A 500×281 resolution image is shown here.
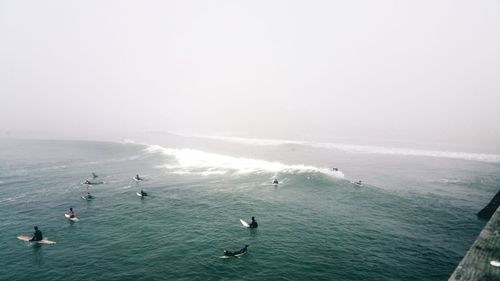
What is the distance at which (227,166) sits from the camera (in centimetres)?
8688

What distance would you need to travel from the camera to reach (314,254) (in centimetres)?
3309

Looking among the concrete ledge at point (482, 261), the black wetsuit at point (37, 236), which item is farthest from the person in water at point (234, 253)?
the black wetsuit at point (37, 236)

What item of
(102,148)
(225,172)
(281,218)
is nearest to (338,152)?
(225,172)

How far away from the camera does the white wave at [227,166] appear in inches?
3068

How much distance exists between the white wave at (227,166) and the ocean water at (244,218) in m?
A: 0.65

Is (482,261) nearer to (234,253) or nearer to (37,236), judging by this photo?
(234,253)

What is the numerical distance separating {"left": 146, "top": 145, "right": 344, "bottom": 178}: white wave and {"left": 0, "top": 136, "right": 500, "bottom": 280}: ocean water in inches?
25.5

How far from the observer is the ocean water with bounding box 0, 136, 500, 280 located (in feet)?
99.1

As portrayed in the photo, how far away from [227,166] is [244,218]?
4338cm

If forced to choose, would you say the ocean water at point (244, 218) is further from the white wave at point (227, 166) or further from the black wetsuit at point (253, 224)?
the black wetsuit at point (253, 224)

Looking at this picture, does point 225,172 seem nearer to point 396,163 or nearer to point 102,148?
point 396,163

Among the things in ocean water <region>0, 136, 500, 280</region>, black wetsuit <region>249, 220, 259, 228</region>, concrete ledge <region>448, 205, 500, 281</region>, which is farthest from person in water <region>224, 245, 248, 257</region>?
concrete ledge <region>448, 205, 500, 281</region>

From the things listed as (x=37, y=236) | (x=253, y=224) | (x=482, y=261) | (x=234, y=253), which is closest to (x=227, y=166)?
(x=253, y=224)

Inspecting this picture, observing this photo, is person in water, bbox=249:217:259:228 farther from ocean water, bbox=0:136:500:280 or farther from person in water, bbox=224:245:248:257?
person in water, bbox=224:245:248:257
